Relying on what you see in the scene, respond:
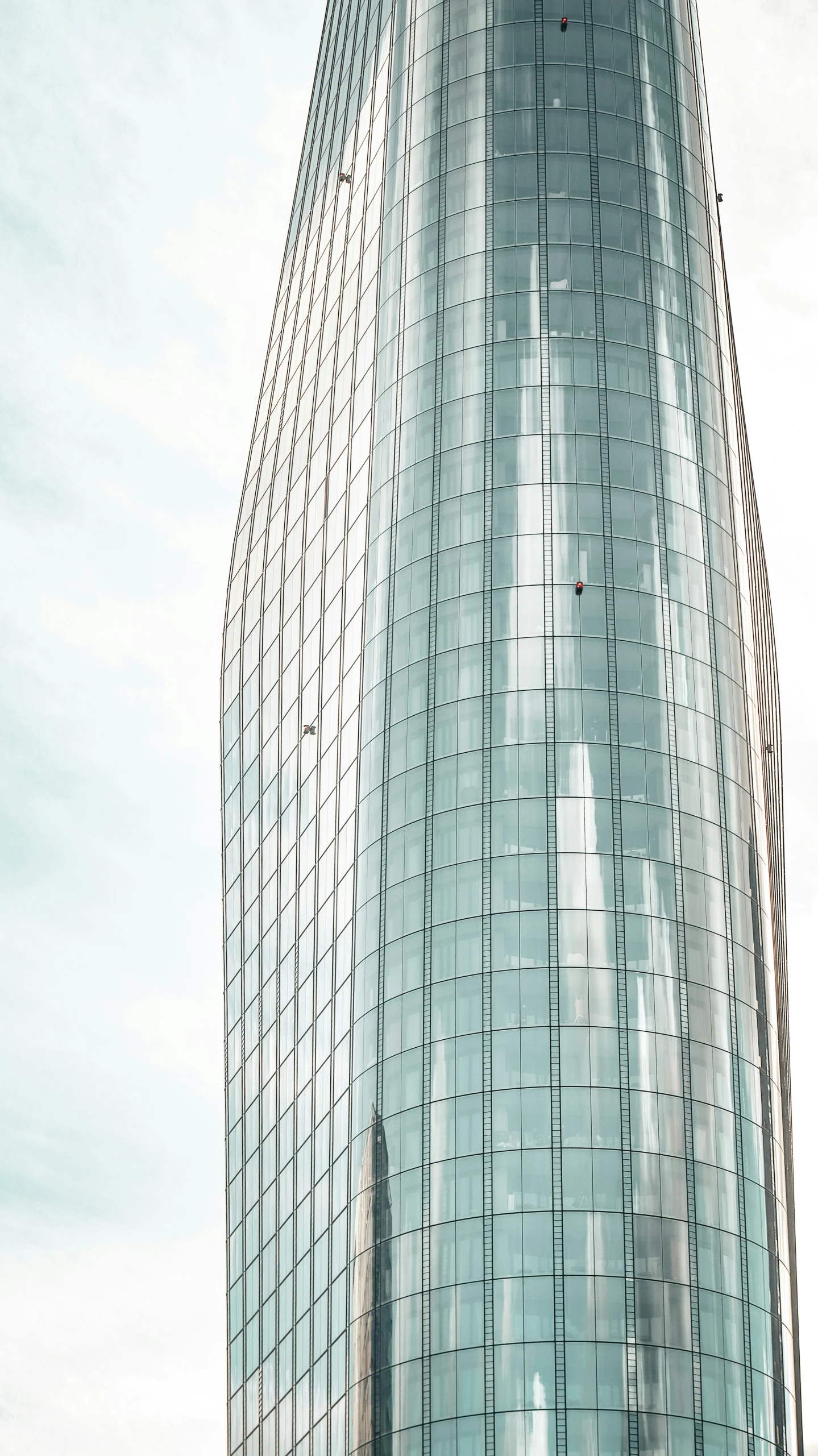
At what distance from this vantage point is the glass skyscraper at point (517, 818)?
7544 centimetres

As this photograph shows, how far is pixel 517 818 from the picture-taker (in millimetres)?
83062

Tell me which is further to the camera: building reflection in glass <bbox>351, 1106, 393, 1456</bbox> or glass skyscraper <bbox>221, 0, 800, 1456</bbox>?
building reflection in glass <bbox>351, 1106, 393, 1456</bbox>

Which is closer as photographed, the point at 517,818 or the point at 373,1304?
the point at 373,1304

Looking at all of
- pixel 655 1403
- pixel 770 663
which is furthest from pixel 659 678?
pixel 655 1403

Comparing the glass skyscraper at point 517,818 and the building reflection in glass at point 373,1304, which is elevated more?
the glass skyscraper at point 517,818

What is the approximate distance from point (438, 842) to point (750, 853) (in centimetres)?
1466

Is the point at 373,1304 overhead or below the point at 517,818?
below

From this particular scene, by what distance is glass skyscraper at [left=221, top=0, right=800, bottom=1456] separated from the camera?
7544 centimetres

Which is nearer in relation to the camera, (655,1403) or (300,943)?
(655,1403)

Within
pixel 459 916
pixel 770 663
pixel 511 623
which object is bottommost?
pixel 459 916

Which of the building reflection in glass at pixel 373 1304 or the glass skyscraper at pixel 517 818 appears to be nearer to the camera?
the glass skyscraper at pixel 517 818

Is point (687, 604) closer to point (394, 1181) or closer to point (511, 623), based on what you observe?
point (511, 623)

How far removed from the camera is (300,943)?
98750mm

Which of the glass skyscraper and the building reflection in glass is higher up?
the glass skyscraper
